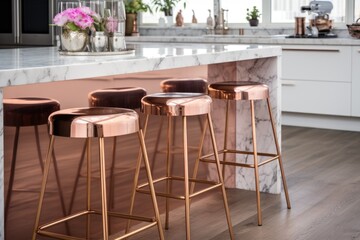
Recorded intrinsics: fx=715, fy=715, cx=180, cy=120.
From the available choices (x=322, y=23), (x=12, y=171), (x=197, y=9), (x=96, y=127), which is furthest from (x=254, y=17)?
(x=96, y=127)

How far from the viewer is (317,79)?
6.72m

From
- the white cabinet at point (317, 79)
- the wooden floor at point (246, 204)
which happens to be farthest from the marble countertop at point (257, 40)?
the wooden floor at point (246, 204)

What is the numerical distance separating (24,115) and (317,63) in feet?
13.9

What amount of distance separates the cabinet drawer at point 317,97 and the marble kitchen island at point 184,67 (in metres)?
2.31

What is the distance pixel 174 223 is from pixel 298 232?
2.17 feet

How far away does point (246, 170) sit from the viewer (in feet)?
15.0

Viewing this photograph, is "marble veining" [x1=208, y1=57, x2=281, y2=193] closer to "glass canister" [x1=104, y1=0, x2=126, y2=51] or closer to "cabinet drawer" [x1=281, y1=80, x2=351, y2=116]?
"glass canister" [x1=104, y1=0, x2=126, y2=51]

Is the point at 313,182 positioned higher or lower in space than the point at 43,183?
lower

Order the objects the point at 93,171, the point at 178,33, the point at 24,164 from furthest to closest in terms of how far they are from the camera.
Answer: the point at 178,33
the point at 93,171
the point at 24,164

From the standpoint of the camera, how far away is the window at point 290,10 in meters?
7.26

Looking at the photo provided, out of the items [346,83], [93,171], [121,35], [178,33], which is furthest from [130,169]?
[178,33]

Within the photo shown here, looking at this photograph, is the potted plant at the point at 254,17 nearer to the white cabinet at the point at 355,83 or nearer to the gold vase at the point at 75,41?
the white cabinet at the point at 355,83

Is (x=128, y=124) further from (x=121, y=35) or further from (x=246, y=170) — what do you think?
(x=246, y=170)

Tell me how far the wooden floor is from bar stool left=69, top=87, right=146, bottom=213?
0.14 feet
